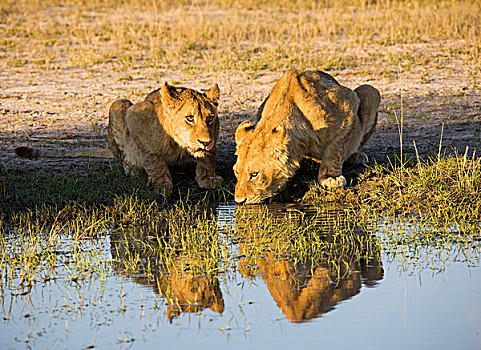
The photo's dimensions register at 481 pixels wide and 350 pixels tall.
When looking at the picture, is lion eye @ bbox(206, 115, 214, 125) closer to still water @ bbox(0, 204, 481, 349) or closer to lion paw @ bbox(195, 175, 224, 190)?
lion paw @ bbox(195, 175, 224, 190)

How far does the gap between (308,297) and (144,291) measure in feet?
3.31

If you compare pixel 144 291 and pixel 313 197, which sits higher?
pixel 144 291

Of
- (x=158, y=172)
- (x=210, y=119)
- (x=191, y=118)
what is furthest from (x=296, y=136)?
(x=158, y=172)

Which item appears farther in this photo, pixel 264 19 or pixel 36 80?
pixel 264 19

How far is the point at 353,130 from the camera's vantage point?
7250 mm

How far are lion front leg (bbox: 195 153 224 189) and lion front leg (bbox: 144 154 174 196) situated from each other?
0.30 m

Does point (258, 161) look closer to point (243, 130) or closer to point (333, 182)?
point (243, 130)

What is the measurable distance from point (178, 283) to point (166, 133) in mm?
2507

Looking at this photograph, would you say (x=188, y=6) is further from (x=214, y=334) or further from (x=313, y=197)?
(x=214, y=334)

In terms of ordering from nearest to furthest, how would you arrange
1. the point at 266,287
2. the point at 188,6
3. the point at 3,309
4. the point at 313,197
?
the point at 3,309 < the point at 266,287 < the point at 313,197 < the point at 188,6

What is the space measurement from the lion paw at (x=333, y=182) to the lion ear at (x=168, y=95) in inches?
63.0

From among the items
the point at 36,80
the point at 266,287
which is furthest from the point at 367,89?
the point at 36,80

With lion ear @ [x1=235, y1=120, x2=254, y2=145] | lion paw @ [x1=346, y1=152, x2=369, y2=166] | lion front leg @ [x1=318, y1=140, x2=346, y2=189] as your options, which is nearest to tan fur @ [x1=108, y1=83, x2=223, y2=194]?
lion ear @ [x1=235, y1=120, x2=254, y2=145]

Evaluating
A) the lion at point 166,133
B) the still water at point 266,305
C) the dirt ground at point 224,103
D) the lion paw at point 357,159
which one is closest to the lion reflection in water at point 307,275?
Answer: the still water at point 266,305
